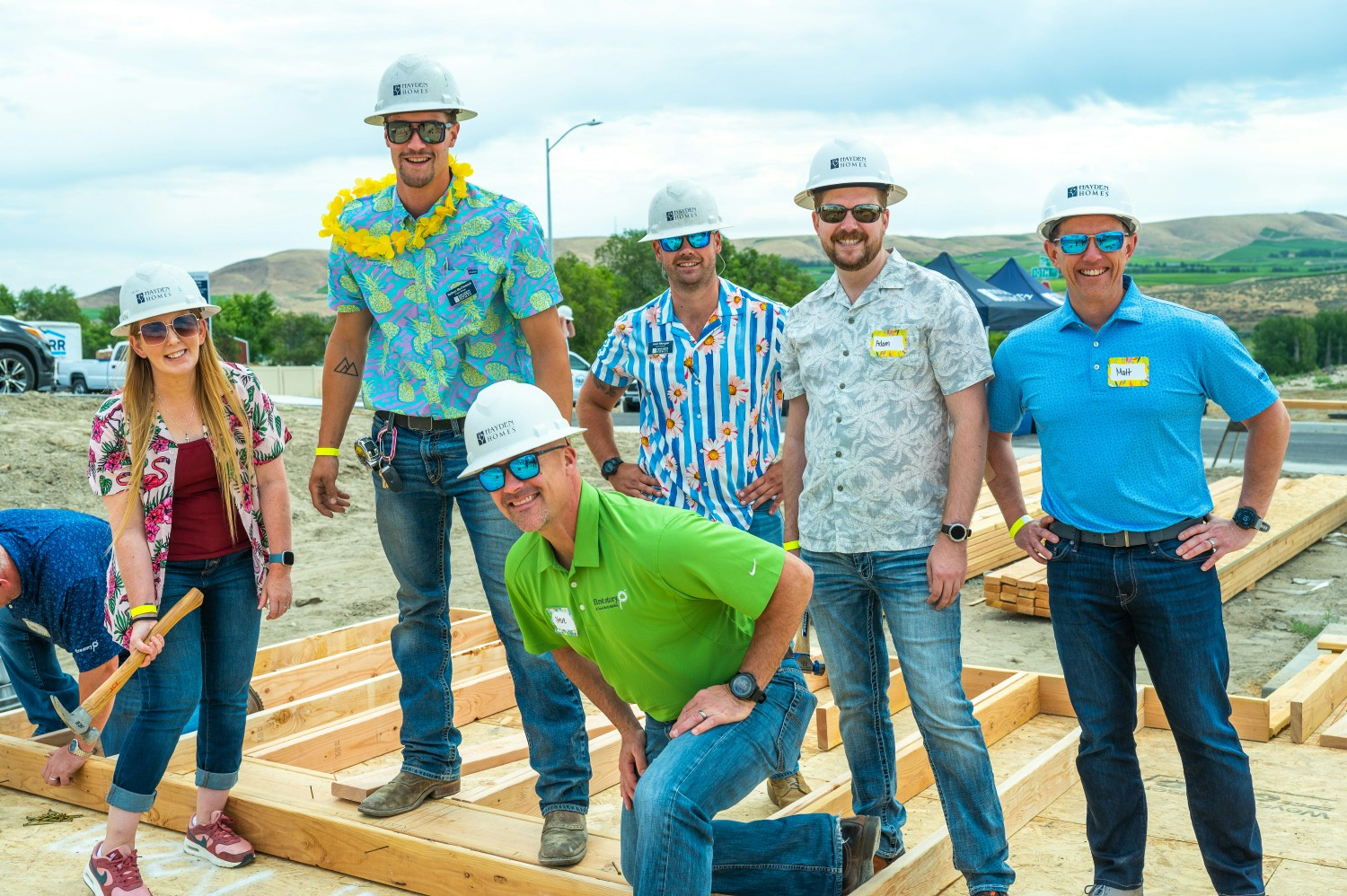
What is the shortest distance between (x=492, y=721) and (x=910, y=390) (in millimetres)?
3253

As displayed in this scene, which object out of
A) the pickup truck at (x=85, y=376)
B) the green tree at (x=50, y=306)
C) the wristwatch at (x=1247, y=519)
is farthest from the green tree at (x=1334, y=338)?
the green tree at (x=50, y=306)

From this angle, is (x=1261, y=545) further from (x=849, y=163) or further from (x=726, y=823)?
(x=726, y=823)

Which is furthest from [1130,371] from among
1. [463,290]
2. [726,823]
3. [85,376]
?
[85,376]

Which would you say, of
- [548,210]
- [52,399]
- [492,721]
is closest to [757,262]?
[548,210]

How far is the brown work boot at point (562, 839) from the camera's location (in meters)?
3.56

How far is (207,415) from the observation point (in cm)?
376

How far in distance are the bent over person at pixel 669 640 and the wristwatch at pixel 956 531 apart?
22.4 inches

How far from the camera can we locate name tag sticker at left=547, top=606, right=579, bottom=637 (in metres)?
3.07

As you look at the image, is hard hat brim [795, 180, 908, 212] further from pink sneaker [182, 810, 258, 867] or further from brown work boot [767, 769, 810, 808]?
pink sneaker [182, 810, 258, 867]

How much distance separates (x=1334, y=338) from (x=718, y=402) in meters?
56.3

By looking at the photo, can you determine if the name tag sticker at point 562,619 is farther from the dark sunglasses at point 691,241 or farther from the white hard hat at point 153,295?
the dark sunglasses at point 691,241

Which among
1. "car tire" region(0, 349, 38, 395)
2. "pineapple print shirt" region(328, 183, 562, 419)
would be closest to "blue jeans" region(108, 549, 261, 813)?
"pineapple print shirt" region(328, 183, 562, 419)

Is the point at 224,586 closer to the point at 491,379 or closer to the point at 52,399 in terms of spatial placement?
the point at 491,379

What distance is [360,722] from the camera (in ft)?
16.9
